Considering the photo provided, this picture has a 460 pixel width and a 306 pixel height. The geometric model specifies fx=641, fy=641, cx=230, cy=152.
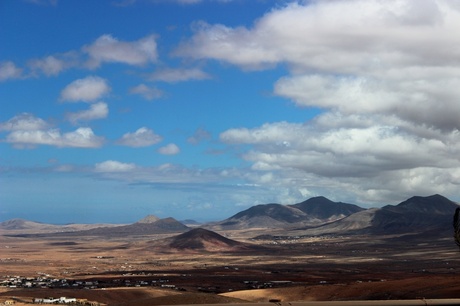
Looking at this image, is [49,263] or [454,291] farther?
[49,263]

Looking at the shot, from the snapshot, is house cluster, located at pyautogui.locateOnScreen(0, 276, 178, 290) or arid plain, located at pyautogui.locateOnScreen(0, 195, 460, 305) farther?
house cluster, located at pyautogui.locateOnScreen(0, 276, 178, 290)

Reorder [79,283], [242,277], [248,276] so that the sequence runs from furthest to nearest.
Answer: [248,276]
[242,277]
[79,283]

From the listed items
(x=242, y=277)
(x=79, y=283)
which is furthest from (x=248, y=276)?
(x=79, y=283)

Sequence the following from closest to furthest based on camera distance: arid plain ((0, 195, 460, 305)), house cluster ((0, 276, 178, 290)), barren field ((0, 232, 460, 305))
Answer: arid plain ((0, 195, 460, 305))
barren field ((0, 232, 460, 305))
house cluster ((0, 276, 178, 290))

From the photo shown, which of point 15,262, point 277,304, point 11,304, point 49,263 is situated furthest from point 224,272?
point 277,304

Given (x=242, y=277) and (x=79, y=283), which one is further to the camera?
(x=242, y=277)

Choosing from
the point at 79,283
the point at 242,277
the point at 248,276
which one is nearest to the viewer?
the point at 79,283

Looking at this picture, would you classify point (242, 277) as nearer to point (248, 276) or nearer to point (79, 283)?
point (248, 276)

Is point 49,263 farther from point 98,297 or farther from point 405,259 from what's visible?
point 98,297
